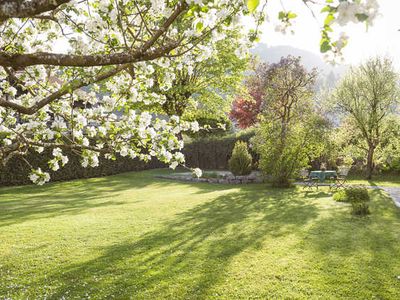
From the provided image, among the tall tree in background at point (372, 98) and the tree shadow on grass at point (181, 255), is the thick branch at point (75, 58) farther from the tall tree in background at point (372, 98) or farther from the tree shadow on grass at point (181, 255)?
the tall tree in background at point (372, 98)

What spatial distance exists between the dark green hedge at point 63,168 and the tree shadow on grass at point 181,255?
41.1ft

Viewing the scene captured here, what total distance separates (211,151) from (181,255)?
22.8 metres

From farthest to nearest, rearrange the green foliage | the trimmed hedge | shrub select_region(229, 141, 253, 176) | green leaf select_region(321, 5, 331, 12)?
the green foliage → shrub select_region(229, 141, 253, 176) → the trimmed hedge → green leaf select_region(321, 5, 331, 12)

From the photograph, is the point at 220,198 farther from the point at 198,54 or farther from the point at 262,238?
the point at 198,54

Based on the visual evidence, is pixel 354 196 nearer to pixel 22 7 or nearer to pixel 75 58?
pixel 75 58

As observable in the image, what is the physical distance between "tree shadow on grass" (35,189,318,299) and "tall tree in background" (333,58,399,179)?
42.4 ft

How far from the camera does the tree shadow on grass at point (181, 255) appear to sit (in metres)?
5.60

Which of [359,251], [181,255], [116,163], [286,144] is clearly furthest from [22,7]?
[116,163]

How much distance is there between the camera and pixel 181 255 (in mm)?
7027

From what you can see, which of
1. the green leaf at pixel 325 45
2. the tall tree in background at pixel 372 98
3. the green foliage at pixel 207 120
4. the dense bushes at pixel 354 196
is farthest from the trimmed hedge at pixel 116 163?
the green leaf at pixel 325 45

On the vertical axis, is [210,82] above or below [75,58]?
above

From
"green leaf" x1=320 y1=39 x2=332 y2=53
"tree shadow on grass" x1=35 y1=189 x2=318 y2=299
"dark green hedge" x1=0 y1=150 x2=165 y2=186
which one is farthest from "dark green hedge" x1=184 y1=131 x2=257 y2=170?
"green leaf" x1=320 y1=39 x2=332 y2=53

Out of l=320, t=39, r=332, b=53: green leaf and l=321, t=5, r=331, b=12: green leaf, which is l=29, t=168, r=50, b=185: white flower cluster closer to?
l=320, t=39, r=332, b=53: green leaf

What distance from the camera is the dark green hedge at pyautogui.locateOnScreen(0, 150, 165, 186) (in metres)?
18.8
